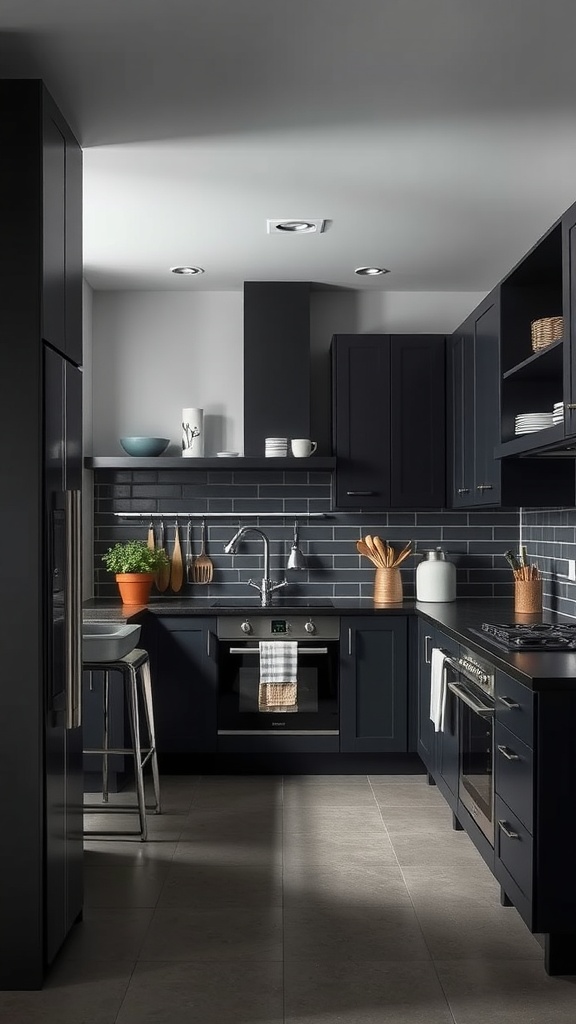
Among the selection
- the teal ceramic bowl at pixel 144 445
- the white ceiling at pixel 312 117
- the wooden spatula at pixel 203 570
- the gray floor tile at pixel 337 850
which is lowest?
the gray floor tile at pixel 337 850

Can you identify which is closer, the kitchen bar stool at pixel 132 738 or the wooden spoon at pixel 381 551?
the kitchen bar stool at pixel 132 738

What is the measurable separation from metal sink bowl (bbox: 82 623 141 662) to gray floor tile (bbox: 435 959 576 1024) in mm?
1631

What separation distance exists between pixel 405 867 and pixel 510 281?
8.11 feet

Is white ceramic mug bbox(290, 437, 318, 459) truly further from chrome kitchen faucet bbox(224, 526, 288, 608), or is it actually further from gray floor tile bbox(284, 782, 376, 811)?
gray floor tile bbox(284, 782, 376, 811)

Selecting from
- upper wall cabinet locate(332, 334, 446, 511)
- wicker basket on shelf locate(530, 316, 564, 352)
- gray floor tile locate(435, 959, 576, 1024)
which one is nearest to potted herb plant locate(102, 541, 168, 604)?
upper wall cabinet locate(332, 334, 446, 511)

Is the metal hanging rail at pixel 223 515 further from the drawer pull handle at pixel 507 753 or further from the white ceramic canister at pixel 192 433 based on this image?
the drawer pull handle at pixel 507 753

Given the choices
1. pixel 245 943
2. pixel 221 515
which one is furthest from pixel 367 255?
pixel 245 943

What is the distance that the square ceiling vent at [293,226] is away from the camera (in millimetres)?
4453

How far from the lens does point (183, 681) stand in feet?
17.4

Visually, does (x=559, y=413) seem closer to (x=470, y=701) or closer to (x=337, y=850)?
(x=470, y=701)

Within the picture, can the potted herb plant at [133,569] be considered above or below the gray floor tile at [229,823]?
above

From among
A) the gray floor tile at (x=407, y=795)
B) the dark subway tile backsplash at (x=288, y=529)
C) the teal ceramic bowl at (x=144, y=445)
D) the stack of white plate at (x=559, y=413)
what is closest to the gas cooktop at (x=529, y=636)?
the stack of white plate at (x=559, y=413)

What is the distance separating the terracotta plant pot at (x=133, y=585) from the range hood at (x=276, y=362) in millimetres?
908

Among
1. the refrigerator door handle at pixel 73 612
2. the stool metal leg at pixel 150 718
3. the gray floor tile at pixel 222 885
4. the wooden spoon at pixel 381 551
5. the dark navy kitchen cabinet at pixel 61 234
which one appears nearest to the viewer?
the dark navy kitchen cabinet at pixel 61 234
